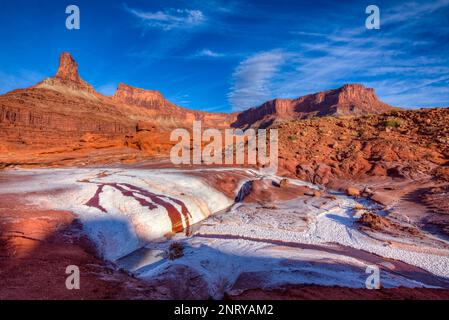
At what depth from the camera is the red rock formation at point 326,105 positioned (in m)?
91.2

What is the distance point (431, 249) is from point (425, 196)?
3.86 m

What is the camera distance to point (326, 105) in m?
102

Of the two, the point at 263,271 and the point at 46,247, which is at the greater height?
the point at 46,247

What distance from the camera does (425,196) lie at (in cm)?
874

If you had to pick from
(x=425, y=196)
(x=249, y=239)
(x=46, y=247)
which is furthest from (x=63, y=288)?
(x=425, y=196)

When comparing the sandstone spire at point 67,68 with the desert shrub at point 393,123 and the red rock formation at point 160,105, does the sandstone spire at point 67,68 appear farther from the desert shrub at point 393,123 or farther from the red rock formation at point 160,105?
the desert shrub at point 393,123

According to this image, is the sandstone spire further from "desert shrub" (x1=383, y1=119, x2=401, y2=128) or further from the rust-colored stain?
"desert shrub" (x1=383, y1=119, x2=401, y2=128)

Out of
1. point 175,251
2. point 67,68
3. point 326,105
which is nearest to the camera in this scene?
point 175,251

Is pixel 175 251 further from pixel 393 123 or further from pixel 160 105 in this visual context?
pixel 160 105

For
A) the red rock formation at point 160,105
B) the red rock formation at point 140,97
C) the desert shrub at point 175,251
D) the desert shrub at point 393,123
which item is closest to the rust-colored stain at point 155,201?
the desert shrub at point 175,251

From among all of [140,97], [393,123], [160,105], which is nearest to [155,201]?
[393,123]

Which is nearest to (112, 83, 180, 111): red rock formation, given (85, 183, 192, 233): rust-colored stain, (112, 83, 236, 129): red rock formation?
(112, 83, 236, 129): red rock formation

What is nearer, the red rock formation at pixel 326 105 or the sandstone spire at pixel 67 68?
the sandstone spire at pixel 67 68

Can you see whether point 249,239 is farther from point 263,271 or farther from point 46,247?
point 46,247
